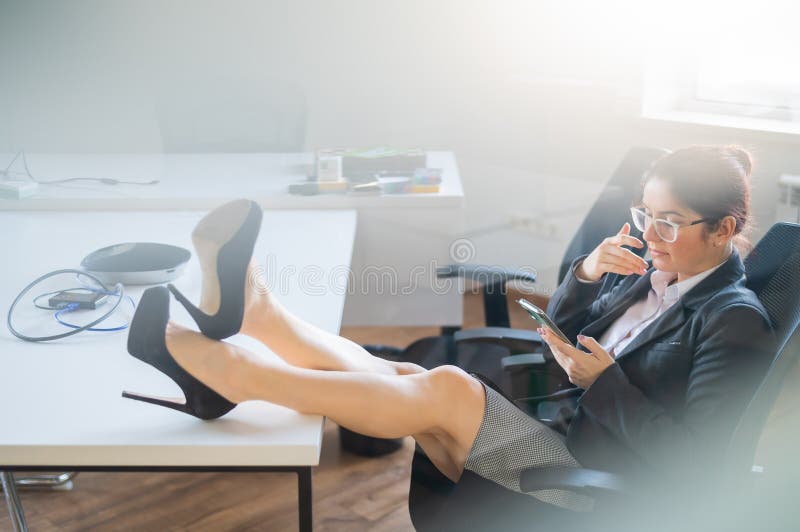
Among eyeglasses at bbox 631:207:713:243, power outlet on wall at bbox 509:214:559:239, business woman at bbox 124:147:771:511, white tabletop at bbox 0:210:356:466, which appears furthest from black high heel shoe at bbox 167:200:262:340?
power outlet on wall at bbox 509:214:559:239

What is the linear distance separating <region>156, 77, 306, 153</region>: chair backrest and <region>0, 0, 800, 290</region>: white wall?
0.38 meters

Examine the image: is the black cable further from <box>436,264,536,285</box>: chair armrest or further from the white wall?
the white wall

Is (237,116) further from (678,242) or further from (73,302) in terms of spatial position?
(678,242)

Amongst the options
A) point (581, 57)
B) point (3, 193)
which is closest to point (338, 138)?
point (581, 57)

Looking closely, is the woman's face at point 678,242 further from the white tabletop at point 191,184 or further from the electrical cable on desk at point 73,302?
the electrical cable on desk at point 73,302

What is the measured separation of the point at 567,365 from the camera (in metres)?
1.51

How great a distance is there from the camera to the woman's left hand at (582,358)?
1429mm

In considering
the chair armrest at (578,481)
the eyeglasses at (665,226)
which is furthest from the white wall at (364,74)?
the chair armrest at (578,481)

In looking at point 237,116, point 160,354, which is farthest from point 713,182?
point 237,116

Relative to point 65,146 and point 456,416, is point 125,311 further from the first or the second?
point 65,146

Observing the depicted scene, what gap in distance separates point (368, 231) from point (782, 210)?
123cm

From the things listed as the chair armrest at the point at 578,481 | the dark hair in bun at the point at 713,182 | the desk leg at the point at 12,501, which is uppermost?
the dark hair in bun at the point at 713,182

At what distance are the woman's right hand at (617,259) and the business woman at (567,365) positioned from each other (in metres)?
0.01

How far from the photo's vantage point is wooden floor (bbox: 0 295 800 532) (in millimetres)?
2008
